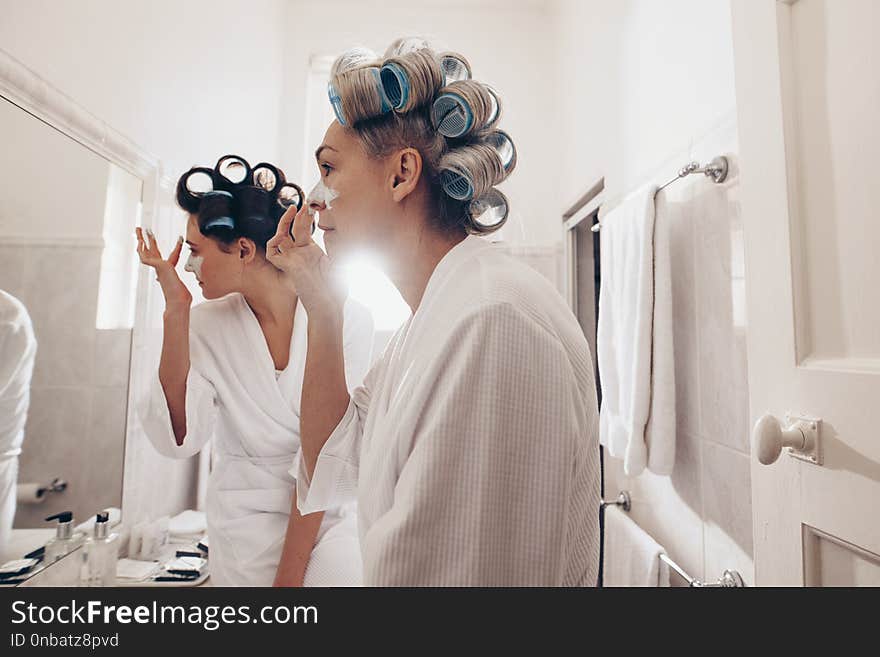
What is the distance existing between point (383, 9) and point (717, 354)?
2.00 m

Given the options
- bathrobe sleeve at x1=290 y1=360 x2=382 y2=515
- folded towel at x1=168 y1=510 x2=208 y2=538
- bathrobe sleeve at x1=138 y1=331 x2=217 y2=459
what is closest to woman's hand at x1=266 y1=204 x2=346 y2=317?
bathrobe sleeve at x1=290 y1=360 x2=382 y2=515

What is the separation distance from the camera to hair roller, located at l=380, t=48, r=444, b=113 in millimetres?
527

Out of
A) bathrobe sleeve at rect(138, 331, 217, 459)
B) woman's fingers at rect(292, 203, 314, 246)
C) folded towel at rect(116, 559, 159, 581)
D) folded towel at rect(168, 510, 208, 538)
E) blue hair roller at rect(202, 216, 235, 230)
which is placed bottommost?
folded towel at rect(116, 559, 159, 581)

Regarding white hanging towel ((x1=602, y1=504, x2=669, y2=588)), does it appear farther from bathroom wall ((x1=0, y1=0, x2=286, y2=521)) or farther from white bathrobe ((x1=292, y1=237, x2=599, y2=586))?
bathroom wall ((x1=0, y1=0, x2=286, y2=521))

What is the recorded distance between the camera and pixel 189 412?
0.86 metres

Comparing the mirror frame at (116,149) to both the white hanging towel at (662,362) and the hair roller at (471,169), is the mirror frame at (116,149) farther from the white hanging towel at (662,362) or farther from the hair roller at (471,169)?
the white hanging towel at (662,362)

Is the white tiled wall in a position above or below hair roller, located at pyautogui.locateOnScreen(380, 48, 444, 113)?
below

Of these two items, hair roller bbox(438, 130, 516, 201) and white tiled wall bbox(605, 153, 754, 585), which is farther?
white tiled wall bbox(605, 153, 754, 585)

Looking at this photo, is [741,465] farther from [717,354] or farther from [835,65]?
[835,65]

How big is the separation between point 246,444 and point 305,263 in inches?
16.1

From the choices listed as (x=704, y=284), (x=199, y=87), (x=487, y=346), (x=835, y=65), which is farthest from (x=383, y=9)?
(x=487, y=346)

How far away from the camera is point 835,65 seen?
0.44 m

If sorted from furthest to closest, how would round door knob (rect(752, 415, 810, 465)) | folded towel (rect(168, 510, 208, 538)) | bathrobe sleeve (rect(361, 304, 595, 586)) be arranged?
folded towel (rect(168, 510, 208, 538))
round door knob (rect(752, 415, 810, 465))
bathrobe sleeve (rect(361, 304, 595, 586))

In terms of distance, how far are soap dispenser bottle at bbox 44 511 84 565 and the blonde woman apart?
0.58 meters
